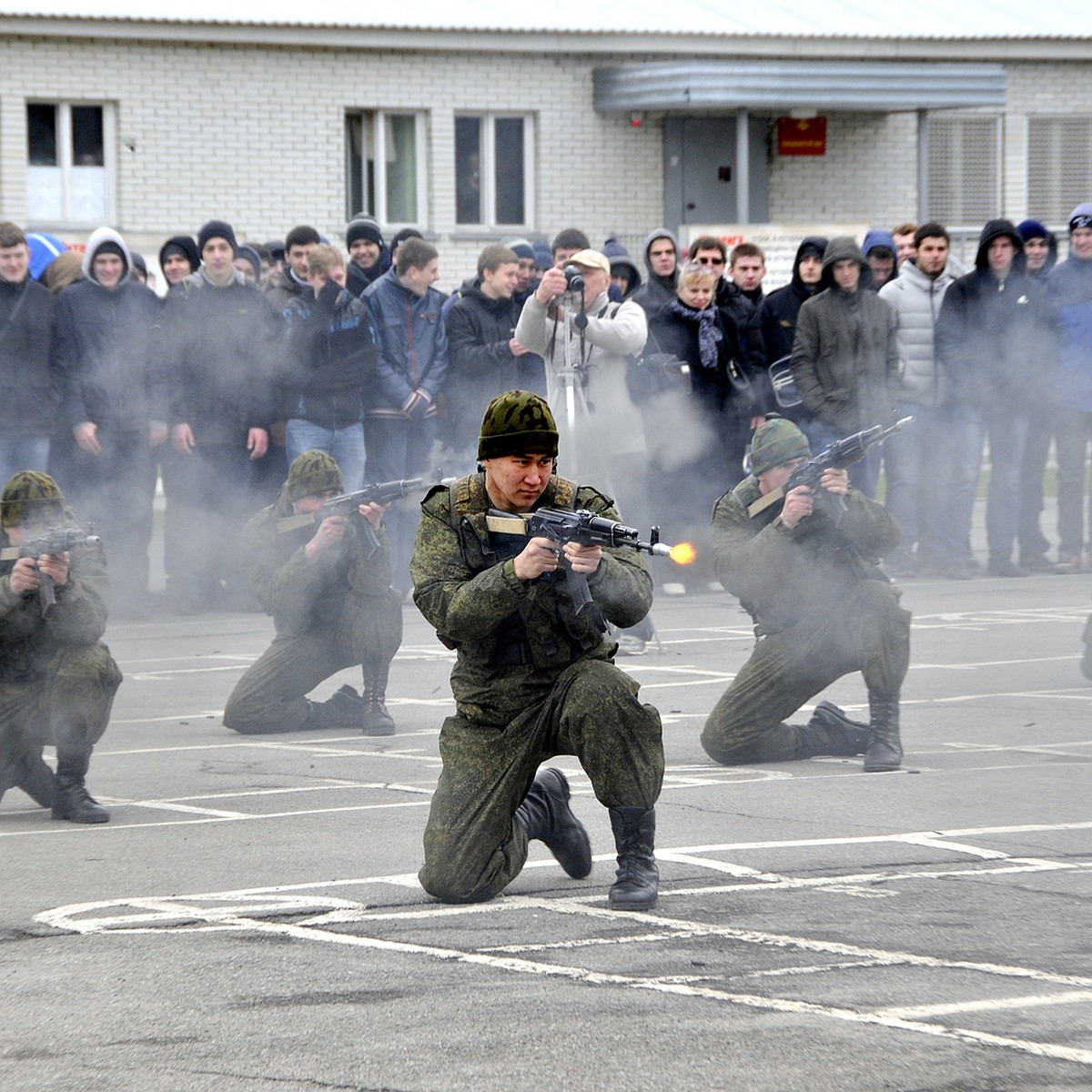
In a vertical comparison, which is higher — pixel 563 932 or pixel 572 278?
pixel 572 278

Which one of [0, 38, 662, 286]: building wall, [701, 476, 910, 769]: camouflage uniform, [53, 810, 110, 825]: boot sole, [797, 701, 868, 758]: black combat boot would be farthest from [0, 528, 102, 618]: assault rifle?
[0, 38, 662, 286]: building wall

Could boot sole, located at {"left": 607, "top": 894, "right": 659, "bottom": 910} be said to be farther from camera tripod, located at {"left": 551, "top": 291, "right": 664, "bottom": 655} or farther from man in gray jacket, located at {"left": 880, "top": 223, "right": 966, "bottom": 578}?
man in gray jacket, located at {"left": 880, "top": 223, "right": 966, "bottom": 578}

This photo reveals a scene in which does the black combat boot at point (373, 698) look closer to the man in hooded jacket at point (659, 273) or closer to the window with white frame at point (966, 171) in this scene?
the man in hooded jacket at point (659, 273)

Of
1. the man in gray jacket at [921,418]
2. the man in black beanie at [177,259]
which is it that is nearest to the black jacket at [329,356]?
the man in black beanie at [177,259]

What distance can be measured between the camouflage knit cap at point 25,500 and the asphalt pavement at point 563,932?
1138 millimetres

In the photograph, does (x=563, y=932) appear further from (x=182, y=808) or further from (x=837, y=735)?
(x=837, y=735)

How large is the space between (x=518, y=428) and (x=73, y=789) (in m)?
2.62

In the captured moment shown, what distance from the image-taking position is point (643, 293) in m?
14.3

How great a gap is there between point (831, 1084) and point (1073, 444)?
1164 cm

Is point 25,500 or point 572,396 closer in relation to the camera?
point 25,500

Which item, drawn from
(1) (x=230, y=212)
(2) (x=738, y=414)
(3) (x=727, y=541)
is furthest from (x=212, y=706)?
(1) (x=230, y=212)

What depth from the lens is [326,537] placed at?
32.3ft

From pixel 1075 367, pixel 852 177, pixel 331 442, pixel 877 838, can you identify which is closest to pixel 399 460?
pixel 331 442

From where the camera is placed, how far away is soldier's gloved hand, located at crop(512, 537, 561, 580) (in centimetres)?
607
